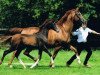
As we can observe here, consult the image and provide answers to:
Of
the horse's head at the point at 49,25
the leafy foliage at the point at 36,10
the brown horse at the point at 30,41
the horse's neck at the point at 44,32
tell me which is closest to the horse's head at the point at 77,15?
the horse's head at the point at 49,25

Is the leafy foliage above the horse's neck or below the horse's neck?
below

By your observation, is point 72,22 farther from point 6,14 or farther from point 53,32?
point 6,14

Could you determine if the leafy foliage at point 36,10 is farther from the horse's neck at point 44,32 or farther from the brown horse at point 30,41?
the brown horse at point 30,41

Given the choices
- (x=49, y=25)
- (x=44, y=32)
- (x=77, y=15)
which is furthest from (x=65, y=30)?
(x=44, y=32)

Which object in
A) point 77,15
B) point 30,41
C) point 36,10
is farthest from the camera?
point 36,10

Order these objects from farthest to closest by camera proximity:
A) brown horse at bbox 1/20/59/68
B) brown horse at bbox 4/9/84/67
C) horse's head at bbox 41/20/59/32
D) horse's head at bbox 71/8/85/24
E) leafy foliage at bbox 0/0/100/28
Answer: leafy foliage at bbox 0/0/100/28 < horse's head at bbox 71/8/85/24 < brown horse at bbox 4/9/84/67 < horse's head at bbox 41/20/59/32 < brown horse at bbox 1/20/59/68

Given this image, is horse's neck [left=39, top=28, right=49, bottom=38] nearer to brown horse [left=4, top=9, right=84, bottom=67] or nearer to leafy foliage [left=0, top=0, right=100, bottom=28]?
brown horse [left=4, top=9, right=84, bottom=67]

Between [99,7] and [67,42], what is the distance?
57.6ft


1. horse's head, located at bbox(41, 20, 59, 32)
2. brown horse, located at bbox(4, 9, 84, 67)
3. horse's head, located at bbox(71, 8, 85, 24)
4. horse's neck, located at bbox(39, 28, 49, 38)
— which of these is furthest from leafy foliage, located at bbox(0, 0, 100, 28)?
horse's neck, located at bbox(39, 28, 49, 38)

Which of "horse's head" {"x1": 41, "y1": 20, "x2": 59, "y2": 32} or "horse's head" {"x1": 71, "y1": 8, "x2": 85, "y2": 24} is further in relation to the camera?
"horse's head" {"x1": 71, "y1": 8, "x2": 85, "y2": 24}

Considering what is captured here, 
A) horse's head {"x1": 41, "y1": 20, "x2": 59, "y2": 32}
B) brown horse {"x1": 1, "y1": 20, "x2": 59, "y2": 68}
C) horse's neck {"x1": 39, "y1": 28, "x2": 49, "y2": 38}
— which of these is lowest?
brown horse {"x1": 1, "y1": 20, "x2": 59, "y2": 68}

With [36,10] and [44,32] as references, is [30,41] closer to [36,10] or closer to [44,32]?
[44,32]

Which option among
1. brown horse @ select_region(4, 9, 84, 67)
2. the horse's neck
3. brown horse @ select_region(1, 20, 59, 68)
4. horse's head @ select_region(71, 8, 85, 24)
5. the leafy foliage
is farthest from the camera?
the leafy foliage

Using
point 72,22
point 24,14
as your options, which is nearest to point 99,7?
point 24,14
